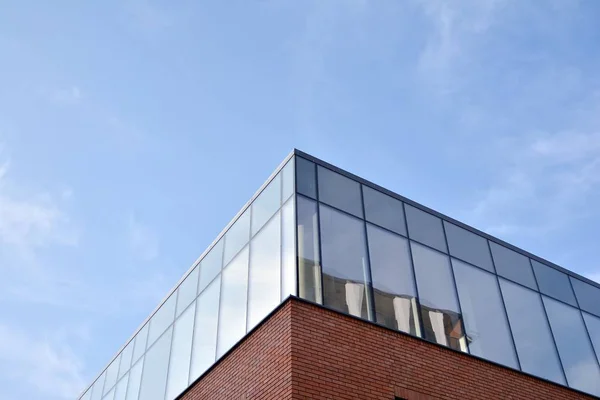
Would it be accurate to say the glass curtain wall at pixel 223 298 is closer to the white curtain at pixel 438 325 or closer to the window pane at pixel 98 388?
the window pane at pixel 98 388

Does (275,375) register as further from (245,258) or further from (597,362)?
(597,362)

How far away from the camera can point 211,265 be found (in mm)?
18531

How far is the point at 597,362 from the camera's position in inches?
738

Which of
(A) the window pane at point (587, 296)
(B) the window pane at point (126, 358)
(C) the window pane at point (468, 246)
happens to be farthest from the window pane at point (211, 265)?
(A) the window pane at point (587, 296)

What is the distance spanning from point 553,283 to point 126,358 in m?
14.5

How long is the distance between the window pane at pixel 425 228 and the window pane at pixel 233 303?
172 inches

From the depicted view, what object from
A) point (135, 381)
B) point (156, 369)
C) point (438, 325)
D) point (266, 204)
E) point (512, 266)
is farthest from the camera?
point (135, 381)

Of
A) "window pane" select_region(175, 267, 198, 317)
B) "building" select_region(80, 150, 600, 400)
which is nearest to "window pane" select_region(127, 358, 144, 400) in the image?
"building" select_region(80, 150, 600, 400)

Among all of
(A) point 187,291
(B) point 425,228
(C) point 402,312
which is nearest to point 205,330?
(A) point 187,291

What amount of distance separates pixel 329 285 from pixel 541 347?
704 centimetres

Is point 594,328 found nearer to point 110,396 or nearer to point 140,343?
point 140,343

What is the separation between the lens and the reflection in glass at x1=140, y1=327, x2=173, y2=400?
1894 centimetres

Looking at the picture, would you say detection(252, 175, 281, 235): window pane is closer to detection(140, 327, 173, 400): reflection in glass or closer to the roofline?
the roofline

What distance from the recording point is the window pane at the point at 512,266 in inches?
734
